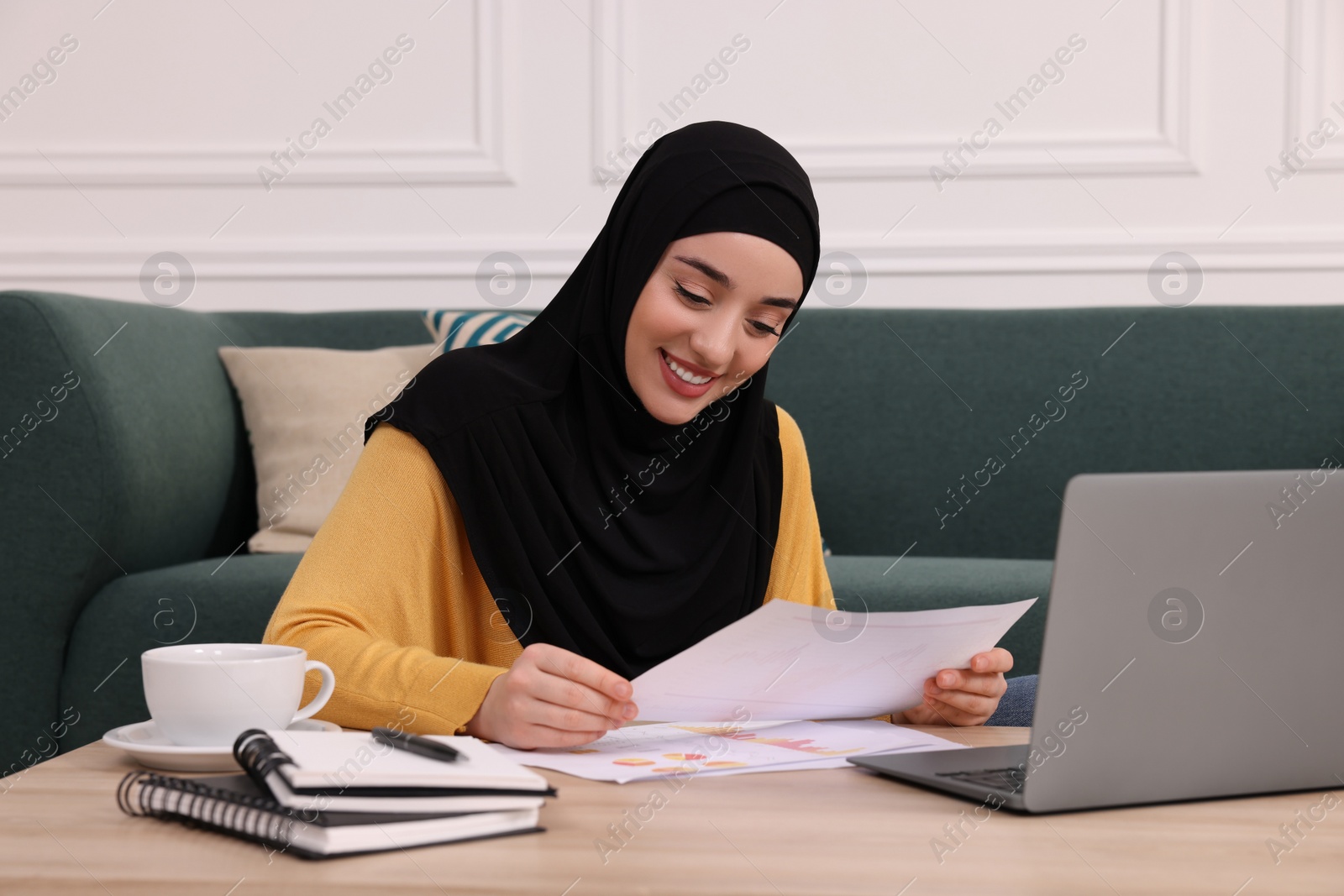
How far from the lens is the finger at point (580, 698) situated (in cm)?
81

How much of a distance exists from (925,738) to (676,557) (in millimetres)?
419

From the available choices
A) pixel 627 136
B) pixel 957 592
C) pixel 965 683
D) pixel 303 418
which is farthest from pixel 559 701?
pixel 627 136

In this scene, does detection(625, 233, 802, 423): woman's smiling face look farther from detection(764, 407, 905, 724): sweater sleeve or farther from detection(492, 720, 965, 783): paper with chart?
detection(492, 720, 965, 783): paper with chart

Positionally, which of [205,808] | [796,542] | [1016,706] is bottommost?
[205,808]

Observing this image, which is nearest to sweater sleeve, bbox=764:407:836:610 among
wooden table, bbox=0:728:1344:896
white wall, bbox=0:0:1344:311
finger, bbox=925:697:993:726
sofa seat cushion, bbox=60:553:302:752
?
finger, bbox=925:697:993:726

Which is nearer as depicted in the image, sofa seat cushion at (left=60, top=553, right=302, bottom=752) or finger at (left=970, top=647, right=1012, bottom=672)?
finger at (left=970, top=647, right=1012, bottom=672)

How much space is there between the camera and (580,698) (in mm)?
808

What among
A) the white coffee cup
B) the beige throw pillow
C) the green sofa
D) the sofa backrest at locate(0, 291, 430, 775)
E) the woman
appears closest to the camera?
the white coffee cup

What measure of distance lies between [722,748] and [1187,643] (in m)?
0.34

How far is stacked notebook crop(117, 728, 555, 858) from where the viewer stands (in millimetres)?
559

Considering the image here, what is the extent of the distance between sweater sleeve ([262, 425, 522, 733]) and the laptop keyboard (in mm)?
371

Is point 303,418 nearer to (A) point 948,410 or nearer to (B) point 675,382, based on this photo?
(B) point 675,382

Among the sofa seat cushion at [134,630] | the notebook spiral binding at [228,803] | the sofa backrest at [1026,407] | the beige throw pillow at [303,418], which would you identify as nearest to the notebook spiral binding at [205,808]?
the notebook spiral binding at [228,803]

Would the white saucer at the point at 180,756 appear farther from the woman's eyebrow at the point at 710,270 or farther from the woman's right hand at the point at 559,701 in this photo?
the woman's eyebrow at the point at 710,270
